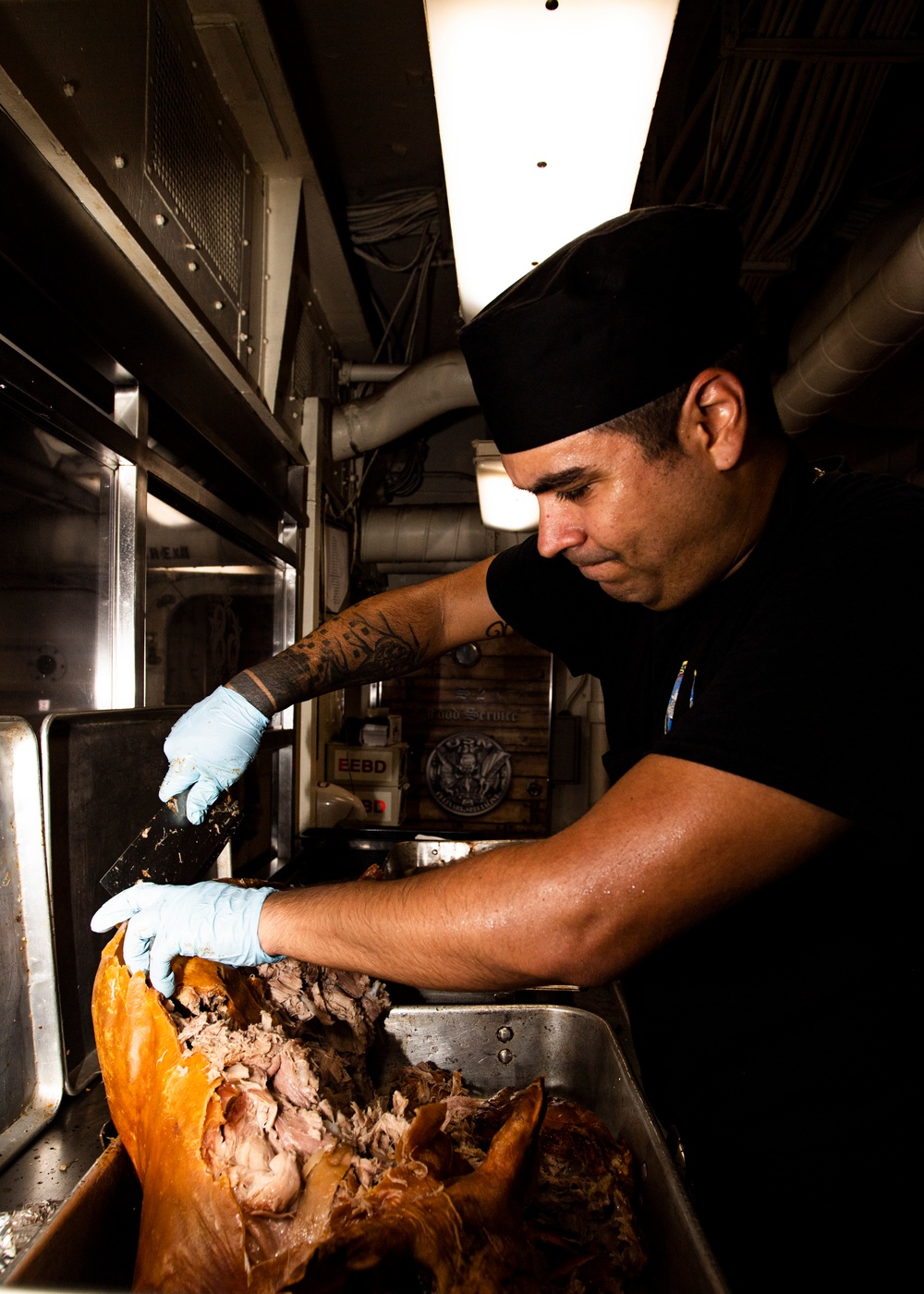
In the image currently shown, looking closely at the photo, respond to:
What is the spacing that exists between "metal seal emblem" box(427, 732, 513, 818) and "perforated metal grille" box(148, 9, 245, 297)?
15.3ft

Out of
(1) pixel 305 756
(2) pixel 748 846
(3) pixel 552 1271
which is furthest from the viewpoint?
(1) pixel 305 756

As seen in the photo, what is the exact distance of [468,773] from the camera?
21.4 ft

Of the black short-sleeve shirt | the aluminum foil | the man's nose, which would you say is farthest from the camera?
the man's nose

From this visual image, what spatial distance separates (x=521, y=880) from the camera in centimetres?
91

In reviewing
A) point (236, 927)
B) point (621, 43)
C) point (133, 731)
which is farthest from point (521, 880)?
point (621, 43)

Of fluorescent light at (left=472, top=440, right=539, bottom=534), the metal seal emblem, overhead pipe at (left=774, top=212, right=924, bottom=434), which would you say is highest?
overhead pipe at (left=774, top=212, right=924, bottom=434)

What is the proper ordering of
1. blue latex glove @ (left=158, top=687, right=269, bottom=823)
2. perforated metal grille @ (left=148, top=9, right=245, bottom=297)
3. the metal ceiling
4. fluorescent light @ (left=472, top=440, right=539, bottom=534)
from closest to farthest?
blue latex glove @ (left=158, top=687, right=269, bottom=823) < perforated metal grille @ (left=148, top=9, right=245, bottom=297) < the metal ceiling < fluorescent light @ (left=472, top=440, right=539, bottom=534)

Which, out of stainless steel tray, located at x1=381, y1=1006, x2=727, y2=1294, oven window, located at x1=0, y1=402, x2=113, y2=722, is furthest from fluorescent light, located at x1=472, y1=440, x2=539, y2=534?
stainless steel tray, located at x1=381, y1=1006, x2=727, y2=1294

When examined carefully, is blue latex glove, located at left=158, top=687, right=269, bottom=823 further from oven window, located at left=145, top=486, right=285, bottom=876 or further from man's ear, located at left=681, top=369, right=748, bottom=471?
man's ear, located at left=681, top=369, right=748, bottom=471

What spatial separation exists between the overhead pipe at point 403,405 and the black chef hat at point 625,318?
3.08 metres

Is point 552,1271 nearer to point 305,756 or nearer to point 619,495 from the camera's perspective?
point 619,495

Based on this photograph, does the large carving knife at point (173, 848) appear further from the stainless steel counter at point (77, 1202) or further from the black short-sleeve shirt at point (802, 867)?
the black short-sleeve shirt at point (802, 867)

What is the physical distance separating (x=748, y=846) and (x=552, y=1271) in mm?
767

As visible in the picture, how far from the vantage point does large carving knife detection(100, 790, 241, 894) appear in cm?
129
